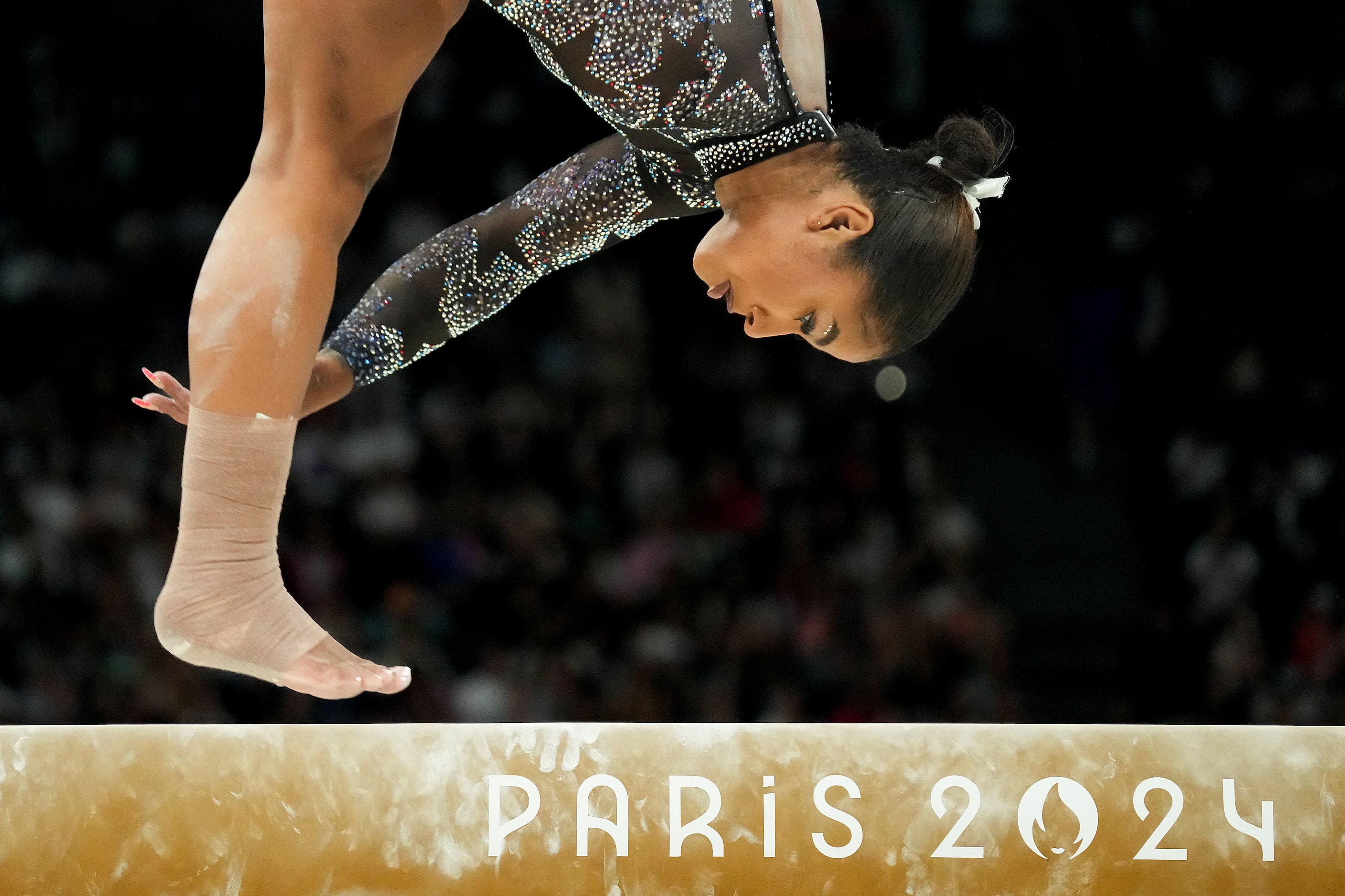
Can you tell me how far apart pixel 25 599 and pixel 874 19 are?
313cm

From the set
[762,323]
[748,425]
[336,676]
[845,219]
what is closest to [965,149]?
[845,219]

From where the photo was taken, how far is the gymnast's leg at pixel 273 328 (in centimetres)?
154

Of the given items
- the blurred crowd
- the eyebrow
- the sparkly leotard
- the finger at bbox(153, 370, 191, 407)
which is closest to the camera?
the sparkly leotard

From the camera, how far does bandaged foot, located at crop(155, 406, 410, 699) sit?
1574mm

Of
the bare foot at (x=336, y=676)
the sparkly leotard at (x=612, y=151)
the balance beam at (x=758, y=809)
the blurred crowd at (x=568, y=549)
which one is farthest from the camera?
the blurred crowd at (x=568, y=549)

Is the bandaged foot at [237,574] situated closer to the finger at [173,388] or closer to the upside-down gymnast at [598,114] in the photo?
the upside-down gymnast at [598,114]

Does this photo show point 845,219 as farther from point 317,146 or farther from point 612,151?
point 317,146

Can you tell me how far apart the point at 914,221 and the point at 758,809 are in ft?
3.87

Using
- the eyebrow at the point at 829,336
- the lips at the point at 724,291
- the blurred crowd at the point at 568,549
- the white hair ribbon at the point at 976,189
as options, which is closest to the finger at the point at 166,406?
the lips at the point at 724,291

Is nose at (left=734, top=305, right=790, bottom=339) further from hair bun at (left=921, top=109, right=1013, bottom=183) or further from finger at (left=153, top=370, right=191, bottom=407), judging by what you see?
finger at (left=153, top=370, right=191, bottom=407)

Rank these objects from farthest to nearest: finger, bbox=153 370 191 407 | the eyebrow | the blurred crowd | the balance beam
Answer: the blurred crowd < the balance beam < finger, bbox=153 370 191 407 < the eyebrow

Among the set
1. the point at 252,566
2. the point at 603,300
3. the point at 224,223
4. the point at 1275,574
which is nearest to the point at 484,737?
the point at 252,566

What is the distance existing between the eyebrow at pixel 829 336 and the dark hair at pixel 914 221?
4cm

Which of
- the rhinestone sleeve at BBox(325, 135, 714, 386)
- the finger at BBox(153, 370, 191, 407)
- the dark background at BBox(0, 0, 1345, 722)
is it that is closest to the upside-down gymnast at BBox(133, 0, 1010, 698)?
the rhinestone sleeve at BBox(325, 135, 714, 386)
